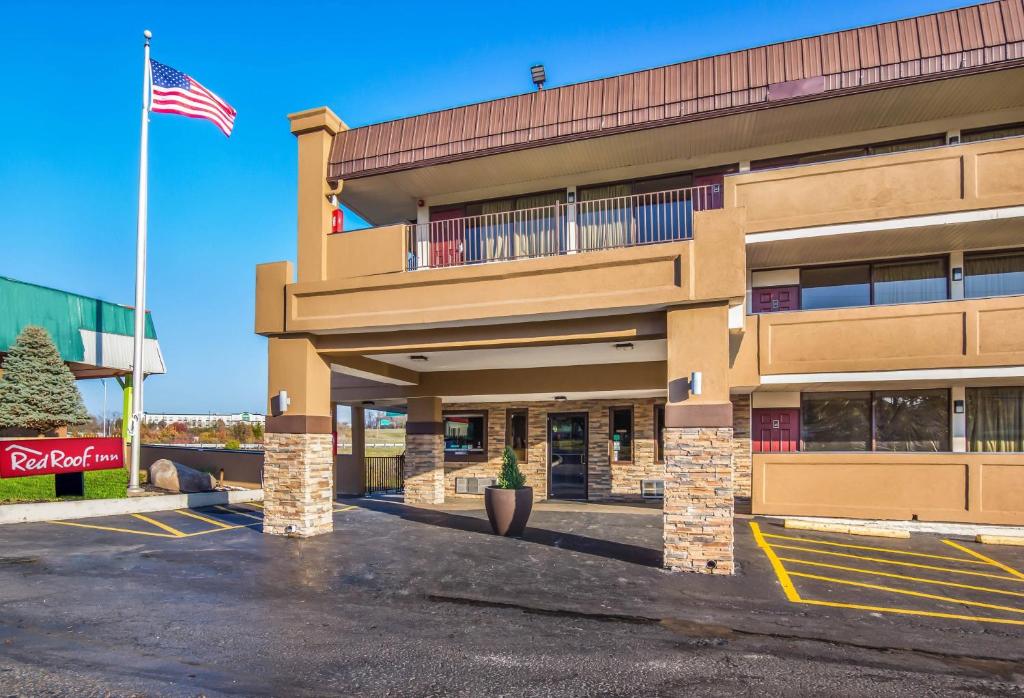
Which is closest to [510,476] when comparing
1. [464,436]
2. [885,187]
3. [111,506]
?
[464,436]

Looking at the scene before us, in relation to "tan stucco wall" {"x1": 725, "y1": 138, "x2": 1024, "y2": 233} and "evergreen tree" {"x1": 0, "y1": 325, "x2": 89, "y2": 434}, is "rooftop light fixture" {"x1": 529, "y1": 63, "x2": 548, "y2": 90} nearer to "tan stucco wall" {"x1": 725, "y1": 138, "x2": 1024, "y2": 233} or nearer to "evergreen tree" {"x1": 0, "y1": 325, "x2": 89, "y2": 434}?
"tan stucco wall" {"x1": 725, "y1": 138, "x2": 1024, "y2": 233}

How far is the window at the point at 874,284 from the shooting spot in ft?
44.0

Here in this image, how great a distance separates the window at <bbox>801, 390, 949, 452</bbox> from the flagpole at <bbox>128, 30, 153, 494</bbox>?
57.9 feet

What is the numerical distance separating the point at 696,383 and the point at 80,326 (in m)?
25.1

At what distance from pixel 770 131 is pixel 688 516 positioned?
8419 mm

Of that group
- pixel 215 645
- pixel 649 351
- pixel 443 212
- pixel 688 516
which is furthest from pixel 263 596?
pixel 443 212

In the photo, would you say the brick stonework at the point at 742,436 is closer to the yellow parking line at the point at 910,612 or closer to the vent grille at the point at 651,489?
the vent grille at the point at 651,489

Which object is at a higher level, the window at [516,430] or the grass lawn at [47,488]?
the window at [516,430]

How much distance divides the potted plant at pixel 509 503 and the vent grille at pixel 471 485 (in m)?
6.00

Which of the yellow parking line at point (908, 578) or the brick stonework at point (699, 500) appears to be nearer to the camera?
the yellow parking line at point (908, 578)

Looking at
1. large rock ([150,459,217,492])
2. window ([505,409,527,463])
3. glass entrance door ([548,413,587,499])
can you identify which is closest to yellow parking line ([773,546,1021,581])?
glass entrance door ([548,413,587,499])

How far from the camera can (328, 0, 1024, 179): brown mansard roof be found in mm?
10641

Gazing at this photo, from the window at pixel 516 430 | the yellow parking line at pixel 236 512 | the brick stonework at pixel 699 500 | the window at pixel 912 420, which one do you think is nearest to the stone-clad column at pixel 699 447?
the brick stonework at pixel 699 500

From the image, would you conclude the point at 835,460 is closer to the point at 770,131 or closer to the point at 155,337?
the point at 770,131
